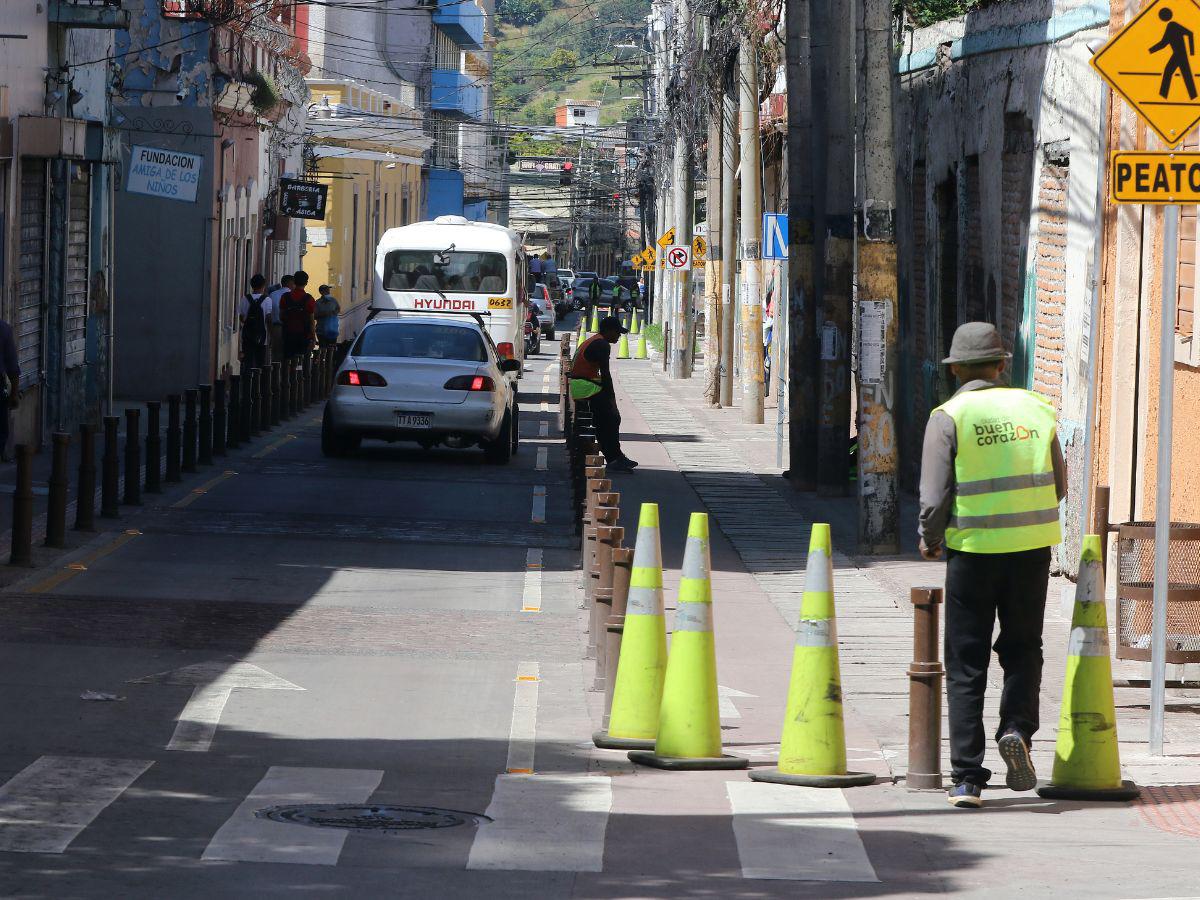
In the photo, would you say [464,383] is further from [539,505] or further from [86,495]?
[86,495]

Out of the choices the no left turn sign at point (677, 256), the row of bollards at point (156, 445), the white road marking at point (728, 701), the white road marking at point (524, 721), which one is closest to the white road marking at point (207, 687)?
the white road marking at point (524, 721)

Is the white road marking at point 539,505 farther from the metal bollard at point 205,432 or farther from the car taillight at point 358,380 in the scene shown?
the metal bollard at point 205,432

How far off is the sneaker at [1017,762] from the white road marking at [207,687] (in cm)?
322

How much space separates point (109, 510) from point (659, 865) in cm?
1079

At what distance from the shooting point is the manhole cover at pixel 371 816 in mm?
7117

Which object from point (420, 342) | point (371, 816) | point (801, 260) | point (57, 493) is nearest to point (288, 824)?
point (371, 816)

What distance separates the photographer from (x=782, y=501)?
20.0m

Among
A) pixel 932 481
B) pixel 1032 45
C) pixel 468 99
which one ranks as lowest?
pixel 932 481

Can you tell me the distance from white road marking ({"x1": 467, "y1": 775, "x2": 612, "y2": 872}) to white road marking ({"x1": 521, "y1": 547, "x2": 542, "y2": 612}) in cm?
506

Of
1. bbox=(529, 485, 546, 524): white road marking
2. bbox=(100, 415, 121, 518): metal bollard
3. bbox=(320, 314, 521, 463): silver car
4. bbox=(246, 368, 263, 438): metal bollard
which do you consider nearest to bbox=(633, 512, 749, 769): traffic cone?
bbox=(100, 415, 121, 518): metal bollard

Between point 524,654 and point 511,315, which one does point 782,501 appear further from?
point 511,315

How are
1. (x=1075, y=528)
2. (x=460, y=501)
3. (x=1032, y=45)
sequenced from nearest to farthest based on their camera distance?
(x=1075, y=528) < (x=1032, y=45) < (x=460, y=501)

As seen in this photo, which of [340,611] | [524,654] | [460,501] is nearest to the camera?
[524,654]

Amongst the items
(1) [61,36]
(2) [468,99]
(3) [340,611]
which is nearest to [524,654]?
(3) [340,611]
